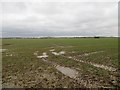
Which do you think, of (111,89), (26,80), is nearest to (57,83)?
(26,80)

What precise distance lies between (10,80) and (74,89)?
5588 mm

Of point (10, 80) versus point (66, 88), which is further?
point (10, 80)

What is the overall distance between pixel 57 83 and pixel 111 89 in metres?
3.86

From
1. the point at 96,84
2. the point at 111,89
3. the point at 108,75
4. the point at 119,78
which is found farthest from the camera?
the point at 108,75

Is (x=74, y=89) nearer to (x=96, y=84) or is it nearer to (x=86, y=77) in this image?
(x=96, y=84)

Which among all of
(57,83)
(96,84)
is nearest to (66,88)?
(57,83)

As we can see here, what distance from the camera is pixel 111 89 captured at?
10.1 m

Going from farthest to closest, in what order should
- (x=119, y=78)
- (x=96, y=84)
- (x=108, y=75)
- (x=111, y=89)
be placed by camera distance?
1. (x=108, y=75)
2. (x=119, y=78)
3. (x=96, y=84)
4. (x=111, y=89)

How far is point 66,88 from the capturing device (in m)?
10.5

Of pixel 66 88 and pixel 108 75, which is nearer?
pixel 66 88

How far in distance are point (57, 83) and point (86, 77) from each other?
2.90m

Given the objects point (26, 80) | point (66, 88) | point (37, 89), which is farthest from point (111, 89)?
point (26, 80)

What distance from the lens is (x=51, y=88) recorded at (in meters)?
10.6

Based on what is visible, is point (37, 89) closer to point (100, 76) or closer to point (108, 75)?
point (100, 76)
